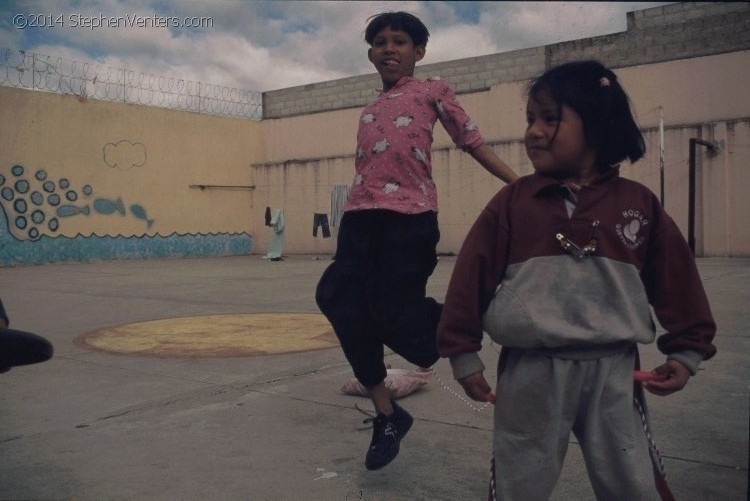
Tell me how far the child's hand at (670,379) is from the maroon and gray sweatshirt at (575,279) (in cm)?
2

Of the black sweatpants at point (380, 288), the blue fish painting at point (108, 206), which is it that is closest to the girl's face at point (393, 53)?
the black sweatpants at point (380, 288)

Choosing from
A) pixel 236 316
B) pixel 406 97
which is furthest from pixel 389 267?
pixel 236 316

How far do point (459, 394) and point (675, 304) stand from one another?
1.83 m

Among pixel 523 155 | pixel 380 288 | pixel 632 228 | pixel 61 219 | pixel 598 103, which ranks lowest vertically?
pixel 380 288

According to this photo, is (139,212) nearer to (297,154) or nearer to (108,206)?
(108,206)

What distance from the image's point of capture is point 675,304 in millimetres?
1493

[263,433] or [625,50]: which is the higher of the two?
[625,50]

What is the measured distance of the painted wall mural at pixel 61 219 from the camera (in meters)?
14.7

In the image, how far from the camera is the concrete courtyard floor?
6.92ft

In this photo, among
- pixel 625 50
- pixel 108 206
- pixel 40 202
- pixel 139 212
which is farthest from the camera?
pixel 139 212

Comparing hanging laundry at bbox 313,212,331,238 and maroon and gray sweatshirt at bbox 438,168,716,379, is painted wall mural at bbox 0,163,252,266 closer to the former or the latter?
hanging laundry at bbox 313,212,331,238

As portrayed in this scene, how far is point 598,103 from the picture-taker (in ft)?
5.06

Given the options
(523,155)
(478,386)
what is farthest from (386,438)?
(523,155)

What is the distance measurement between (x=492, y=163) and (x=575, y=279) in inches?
35.7
